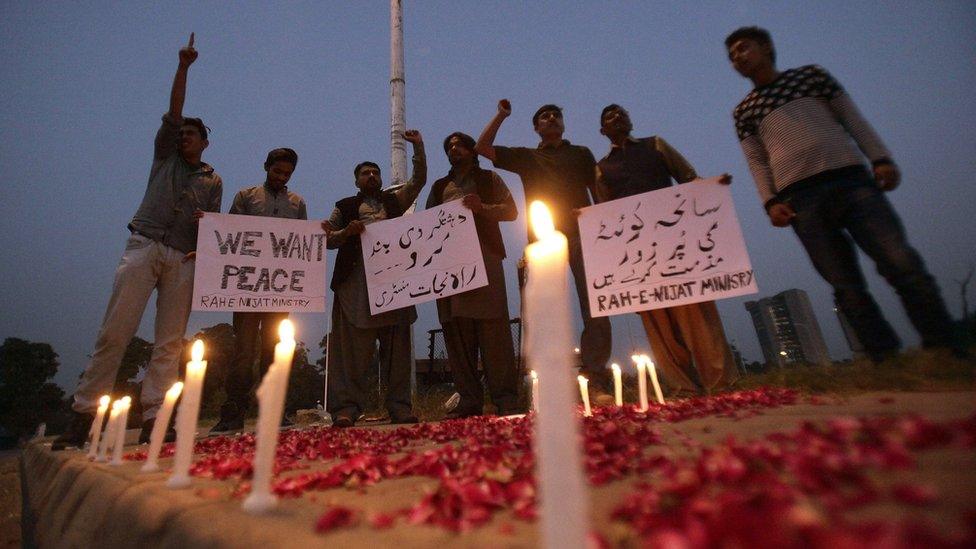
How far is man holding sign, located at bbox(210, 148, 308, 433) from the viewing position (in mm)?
4559

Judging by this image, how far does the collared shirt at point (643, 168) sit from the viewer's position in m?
4.45

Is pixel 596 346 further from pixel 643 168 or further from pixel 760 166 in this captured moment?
pixel 760 166

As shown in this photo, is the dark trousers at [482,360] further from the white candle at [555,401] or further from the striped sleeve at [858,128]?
the white candle at [555,401]

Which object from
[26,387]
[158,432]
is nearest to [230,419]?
[158,432]

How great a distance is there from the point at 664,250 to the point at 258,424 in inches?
146

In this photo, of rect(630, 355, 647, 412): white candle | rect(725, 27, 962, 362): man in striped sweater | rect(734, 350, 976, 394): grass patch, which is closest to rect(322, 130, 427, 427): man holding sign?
rect(630, 355, 647, 412): white candle

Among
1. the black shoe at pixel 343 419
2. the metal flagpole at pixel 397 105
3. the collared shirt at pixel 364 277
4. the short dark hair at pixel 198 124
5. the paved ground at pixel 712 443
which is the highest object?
the metal flagpole at pixel 397 105

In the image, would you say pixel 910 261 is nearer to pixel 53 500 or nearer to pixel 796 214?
pixel 796 214

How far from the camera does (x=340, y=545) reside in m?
0.87

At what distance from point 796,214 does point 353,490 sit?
3361mm

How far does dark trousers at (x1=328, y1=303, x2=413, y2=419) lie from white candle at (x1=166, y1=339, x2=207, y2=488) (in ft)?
9.33

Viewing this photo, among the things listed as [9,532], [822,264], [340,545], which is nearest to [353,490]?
[340,545]

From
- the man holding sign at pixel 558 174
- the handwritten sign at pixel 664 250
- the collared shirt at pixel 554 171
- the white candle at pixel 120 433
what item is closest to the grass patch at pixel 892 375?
the handwritten sign at pixel 664 250

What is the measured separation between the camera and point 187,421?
5.46 ft
